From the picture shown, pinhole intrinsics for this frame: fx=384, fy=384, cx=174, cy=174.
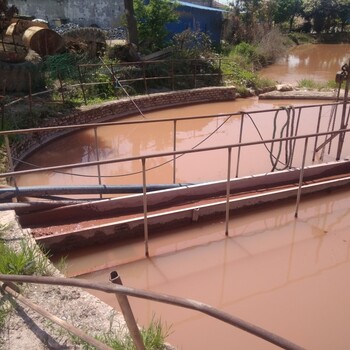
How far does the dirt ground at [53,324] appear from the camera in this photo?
255 cm

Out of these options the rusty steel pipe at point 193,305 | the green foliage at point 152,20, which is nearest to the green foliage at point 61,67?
the green foliage at point 152,20

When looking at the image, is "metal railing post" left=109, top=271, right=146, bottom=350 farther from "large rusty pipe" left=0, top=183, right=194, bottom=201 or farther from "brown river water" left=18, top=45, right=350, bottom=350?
"large rusty pipe" left=0, top=183, right=194, bottom=201

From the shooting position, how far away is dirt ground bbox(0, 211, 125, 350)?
2551 millimetres

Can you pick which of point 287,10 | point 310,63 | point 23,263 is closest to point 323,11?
point 287,10

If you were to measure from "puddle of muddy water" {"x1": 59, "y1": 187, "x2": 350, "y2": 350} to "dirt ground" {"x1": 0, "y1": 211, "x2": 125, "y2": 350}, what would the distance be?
1000 millimetres

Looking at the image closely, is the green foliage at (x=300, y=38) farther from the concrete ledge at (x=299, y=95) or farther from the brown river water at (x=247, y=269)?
the brown river water at (x=247, y=269)

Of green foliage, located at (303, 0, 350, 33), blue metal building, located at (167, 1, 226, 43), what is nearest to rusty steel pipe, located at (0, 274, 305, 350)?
blue metal building, located at (167, 1, 226, 43)

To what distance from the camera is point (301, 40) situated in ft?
90.7

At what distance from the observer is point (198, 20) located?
18.6 m

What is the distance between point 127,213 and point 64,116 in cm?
457

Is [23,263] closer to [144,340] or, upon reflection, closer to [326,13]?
[144,340]

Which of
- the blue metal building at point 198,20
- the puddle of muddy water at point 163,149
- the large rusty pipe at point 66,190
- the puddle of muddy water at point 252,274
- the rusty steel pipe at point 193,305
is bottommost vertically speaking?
the puddle of muddy water at point 252,274

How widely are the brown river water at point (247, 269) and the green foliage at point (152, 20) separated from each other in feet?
30.7

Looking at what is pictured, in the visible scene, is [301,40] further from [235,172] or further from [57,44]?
[235,172]
